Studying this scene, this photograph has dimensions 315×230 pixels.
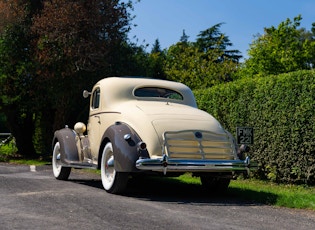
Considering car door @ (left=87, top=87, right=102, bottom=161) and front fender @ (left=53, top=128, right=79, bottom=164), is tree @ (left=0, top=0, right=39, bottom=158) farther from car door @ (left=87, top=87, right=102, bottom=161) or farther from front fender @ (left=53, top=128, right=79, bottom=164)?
car door @ (left=87, top=87, right=102, bottom=161)

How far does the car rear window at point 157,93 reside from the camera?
9.51 m

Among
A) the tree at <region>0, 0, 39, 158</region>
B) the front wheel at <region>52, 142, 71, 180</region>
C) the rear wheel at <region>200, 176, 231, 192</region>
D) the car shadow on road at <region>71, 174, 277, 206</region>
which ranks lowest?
the car shadow on road at <region>71, 174, 277, 206</region>

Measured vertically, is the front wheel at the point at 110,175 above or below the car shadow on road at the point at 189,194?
above

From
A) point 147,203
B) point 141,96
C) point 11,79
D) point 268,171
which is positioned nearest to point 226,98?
point 268,171

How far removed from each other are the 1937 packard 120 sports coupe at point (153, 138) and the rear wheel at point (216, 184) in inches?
0.7

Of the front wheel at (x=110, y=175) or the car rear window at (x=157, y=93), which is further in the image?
the car rear window at (x=157, y=93)

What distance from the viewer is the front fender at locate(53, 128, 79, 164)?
1005cm

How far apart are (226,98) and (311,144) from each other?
3419 mm

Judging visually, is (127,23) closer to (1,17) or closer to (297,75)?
(1,17)

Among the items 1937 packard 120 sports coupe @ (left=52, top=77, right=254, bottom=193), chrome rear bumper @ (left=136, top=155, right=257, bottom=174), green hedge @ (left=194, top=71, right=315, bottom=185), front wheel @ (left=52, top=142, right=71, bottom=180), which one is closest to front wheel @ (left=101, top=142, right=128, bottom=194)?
1937 packard 120 sports coupe @ (left=52, top=77, right=254, bottom=193)

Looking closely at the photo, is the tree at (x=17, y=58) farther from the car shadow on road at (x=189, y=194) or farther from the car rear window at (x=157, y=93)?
the car rear window at (x=157, y=93)

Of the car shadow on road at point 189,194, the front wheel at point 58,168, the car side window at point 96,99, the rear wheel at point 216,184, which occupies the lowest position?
the car shadow on road at point 189,194

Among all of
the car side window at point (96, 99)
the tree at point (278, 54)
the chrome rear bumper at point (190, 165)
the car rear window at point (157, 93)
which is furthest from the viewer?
the tree at point (278, 54)

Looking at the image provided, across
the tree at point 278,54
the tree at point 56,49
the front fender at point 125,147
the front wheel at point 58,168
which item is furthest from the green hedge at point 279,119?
the tree at point 278,54
